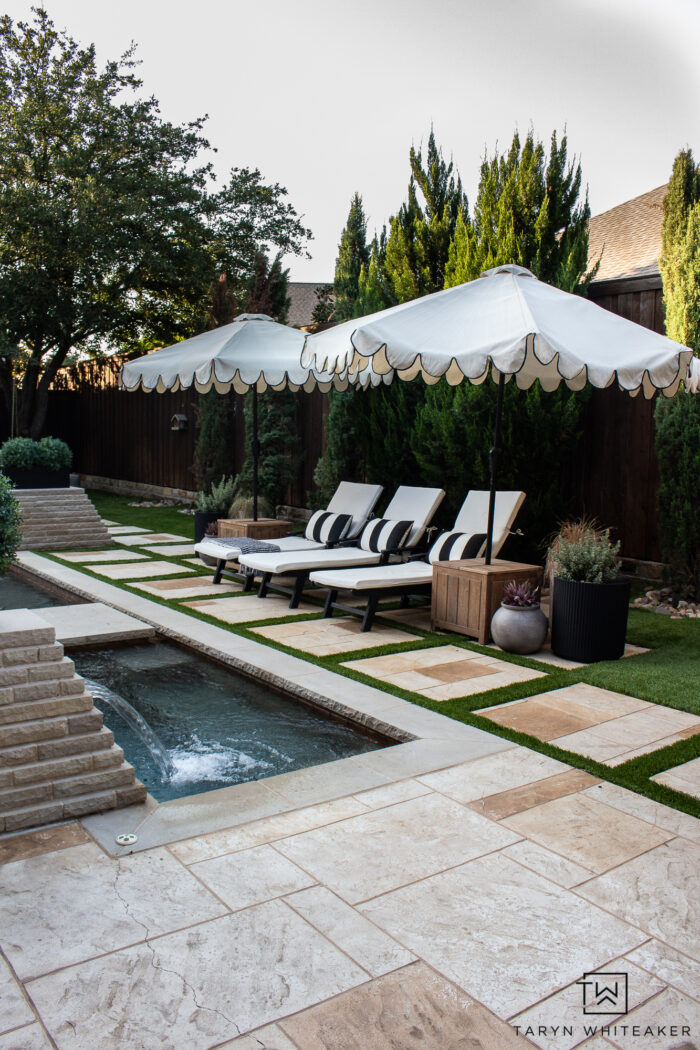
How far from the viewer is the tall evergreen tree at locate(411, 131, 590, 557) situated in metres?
7.67

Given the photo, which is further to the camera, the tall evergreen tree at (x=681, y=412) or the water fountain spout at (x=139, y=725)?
the tall evergreen tree at (x=681, y=412)

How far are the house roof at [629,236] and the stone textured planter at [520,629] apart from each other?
10.0 meters

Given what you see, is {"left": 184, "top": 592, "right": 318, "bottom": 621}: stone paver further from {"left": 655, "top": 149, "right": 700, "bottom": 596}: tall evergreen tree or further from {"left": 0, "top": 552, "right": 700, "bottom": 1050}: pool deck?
{"left": 655, "top": 149, "right": 700, "bottom": 596}: tall evergreen tree

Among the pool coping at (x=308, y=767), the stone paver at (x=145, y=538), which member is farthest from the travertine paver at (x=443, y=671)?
the stone paver at (x=145, y=538)

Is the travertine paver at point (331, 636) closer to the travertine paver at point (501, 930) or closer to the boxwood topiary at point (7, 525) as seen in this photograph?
the boxwood topiary at point (7, 525)

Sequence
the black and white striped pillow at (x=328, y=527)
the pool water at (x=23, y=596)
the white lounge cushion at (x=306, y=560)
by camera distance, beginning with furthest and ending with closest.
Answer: the black and white striped pillow at (x=328, y=527) < the pool water at (x=23, y=596) < the white lounge cushion at (x=306, y=560)

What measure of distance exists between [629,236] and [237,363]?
36.8 feet

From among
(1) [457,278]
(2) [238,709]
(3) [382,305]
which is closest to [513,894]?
(2) [238,709]

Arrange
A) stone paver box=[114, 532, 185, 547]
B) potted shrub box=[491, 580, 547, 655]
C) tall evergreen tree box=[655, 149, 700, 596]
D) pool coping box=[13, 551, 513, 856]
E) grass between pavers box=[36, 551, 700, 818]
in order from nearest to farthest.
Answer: pool coping box=[13, 551, 513, 856] < grass between pavers box=[36, 551, 700, 818] < potted shrub box=[491, 580, 547, 655] < tall evergreen tree box=[655, 149, 700, 596] < stone paver box=[114, 532, 185, 547]

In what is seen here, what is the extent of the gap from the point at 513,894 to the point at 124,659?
141 inches

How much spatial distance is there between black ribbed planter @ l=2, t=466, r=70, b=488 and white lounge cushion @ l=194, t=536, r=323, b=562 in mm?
3887

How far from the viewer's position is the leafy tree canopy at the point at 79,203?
16.1 meters

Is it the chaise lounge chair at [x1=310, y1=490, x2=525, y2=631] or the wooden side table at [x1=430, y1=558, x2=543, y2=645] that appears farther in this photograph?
the chaise lounge chair at [x1=310, y1=490, x2=525, y2=631]

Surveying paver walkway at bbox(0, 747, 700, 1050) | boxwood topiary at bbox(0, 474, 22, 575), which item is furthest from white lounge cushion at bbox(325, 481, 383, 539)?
paver walkway at bbox(0, 747, 700, 1050)
